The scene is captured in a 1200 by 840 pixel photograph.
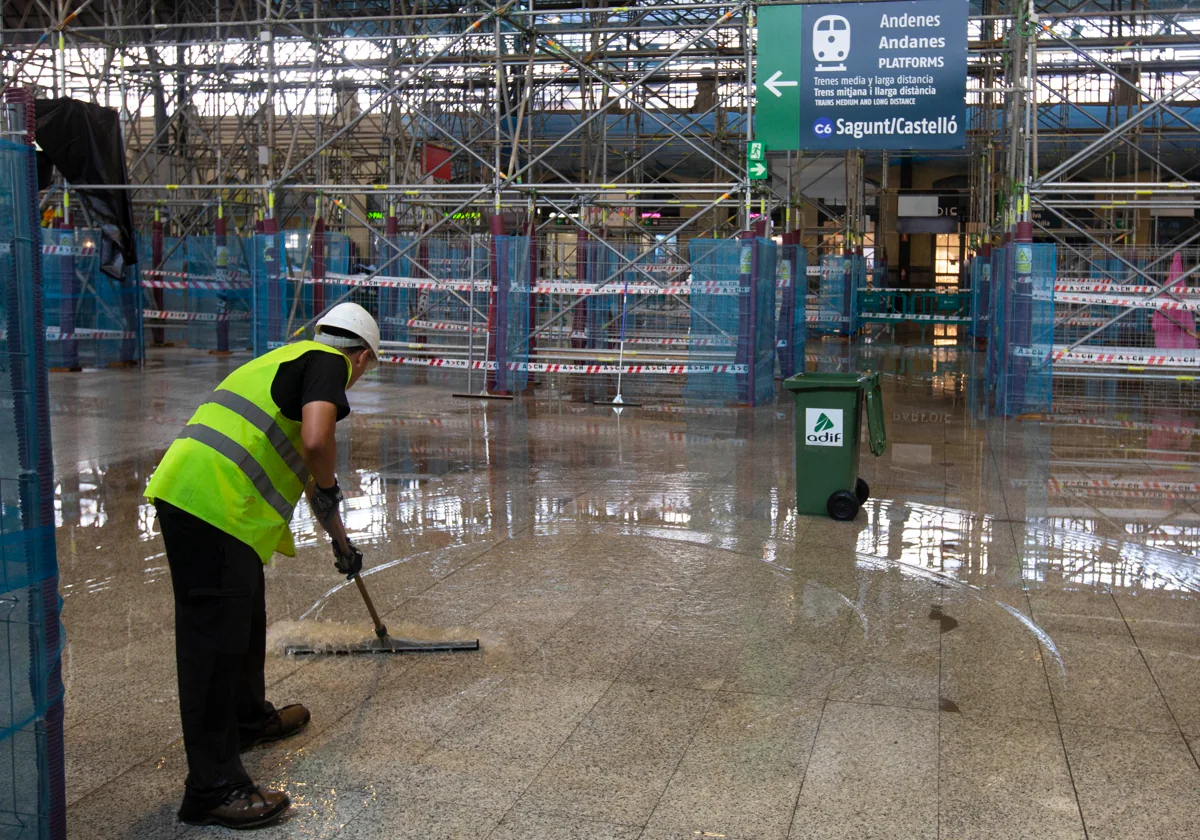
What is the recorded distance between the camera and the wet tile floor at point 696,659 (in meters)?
4.23

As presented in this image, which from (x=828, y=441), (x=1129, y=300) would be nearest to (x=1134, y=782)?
(x=828, y=441)

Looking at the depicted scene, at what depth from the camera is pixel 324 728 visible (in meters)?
4.87

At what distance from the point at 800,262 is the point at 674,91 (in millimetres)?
14267

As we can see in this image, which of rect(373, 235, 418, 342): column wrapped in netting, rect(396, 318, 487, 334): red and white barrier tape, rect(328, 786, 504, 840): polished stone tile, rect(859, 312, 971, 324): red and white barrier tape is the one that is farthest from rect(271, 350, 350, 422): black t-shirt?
rect(859, 312, 971, 324): red and white barrier tape

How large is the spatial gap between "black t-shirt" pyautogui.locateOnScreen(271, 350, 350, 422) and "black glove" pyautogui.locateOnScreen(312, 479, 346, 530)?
0.32 m

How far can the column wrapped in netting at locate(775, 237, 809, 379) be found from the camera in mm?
18266

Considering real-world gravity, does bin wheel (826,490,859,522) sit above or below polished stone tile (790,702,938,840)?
above

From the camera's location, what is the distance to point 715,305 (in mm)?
16516

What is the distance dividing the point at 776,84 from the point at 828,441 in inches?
319

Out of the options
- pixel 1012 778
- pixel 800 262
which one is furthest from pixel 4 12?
pixel 1012 778

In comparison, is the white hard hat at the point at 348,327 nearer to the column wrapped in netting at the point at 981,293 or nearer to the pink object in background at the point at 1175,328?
the pink object in background at the point at 1175,328

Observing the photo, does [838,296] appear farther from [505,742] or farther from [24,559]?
[24,559]

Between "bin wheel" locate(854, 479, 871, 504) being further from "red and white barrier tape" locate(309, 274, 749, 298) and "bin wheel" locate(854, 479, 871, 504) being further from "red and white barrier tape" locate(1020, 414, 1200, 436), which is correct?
"red and white barrier tape" locate(309, 274, 749, 298)

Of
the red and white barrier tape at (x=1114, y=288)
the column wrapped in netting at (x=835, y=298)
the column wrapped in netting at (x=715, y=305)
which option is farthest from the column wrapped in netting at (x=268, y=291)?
the column wrapped in netting at (x=835, y=298)
